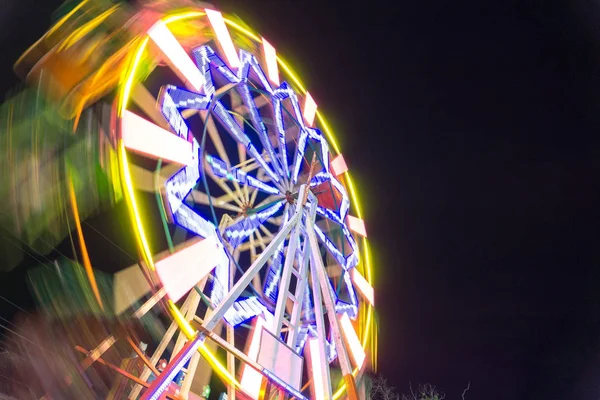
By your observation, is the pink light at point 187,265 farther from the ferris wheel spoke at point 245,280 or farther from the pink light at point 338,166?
the pink light at point 338,166

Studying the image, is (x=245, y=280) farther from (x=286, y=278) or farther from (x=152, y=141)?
(x=152, y=141)

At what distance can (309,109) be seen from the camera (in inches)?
365

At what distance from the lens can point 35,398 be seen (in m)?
8.45

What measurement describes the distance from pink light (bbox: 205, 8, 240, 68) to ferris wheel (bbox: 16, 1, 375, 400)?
0.02 meters

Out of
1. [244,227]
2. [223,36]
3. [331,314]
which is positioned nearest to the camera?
[331,314]

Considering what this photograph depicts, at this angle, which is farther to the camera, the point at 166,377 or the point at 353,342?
the point at 353,342

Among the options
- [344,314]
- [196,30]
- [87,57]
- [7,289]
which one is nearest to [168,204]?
[87,57]

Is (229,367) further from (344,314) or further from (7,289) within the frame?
(7,289)

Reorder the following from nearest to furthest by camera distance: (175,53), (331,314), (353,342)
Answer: (175,53), (331,314), (353,342)

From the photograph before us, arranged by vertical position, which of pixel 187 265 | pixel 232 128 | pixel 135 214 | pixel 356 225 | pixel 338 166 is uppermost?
pixel 338 166

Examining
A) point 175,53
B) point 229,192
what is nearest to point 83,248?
point 175,53

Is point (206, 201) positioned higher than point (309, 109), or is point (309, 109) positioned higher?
point (309, 109)

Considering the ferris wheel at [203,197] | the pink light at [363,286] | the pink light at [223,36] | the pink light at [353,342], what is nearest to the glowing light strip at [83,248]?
the ferris wheel at [203,197]

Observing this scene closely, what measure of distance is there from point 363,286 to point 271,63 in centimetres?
460
